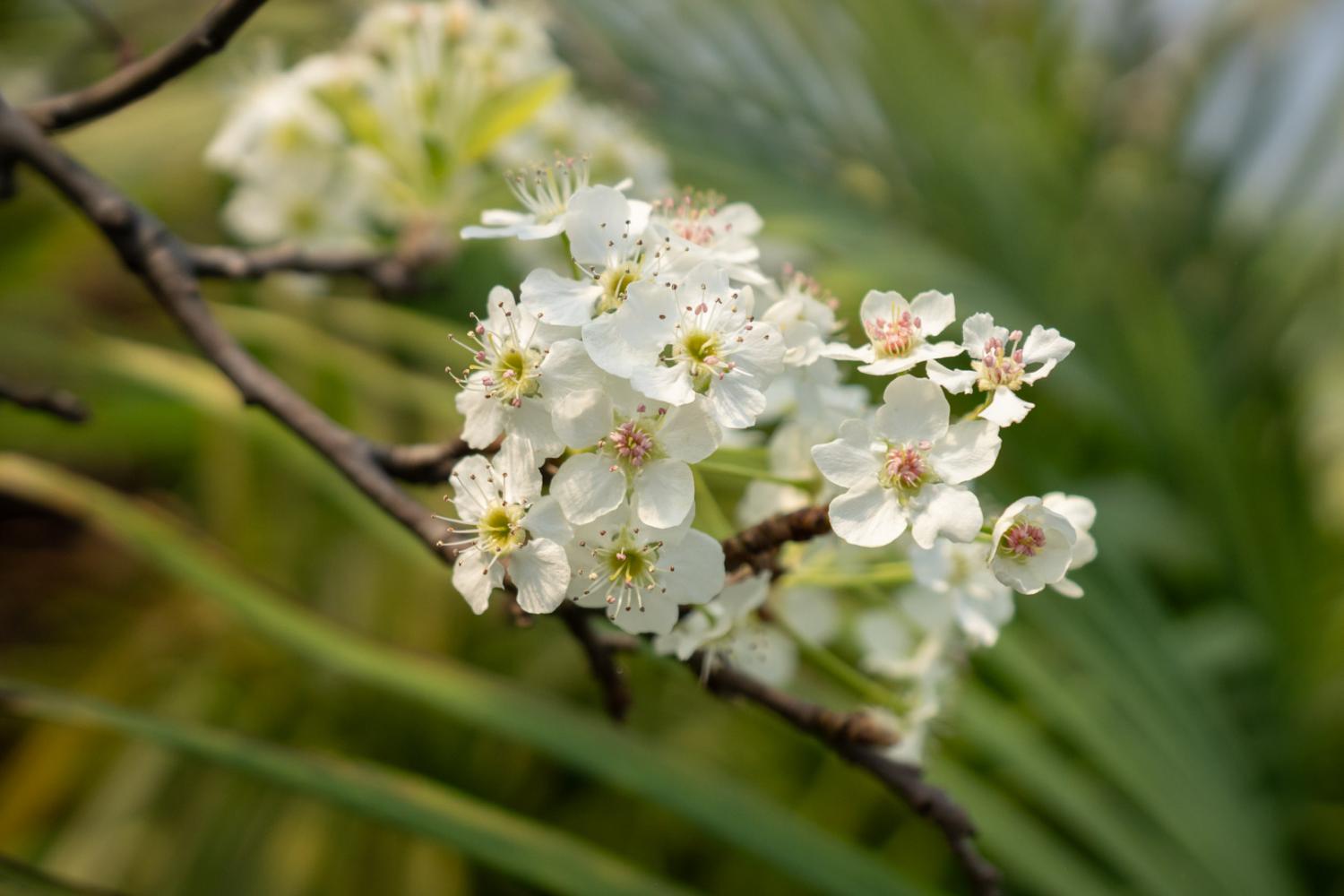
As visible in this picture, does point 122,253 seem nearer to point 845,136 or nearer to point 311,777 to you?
point 311,777

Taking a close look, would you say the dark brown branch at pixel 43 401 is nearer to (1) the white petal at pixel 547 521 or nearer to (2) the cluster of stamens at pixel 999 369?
(1) the white petal at pixel 547 521

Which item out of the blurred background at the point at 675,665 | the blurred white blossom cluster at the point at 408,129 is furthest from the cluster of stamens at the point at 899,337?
the blurred white blossom cluster at the point at 408,129

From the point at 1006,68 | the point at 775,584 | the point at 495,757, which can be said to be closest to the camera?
the point at 775,584

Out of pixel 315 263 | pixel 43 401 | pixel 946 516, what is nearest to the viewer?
pixel 946 516

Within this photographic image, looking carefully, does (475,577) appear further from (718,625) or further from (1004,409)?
(1004,409)

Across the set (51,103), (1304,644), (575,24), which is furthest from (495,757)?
(1304,644)

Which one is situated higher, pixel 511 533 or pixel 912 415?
pixel 912 415

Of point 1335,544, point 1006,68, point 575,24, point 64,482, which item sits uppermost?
point 1006,68

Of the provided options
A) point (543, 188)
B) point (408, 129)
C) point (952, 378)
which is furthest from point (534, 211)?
point (408, 129)
